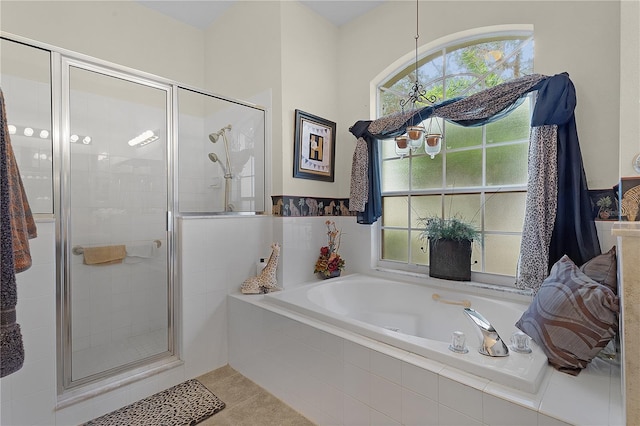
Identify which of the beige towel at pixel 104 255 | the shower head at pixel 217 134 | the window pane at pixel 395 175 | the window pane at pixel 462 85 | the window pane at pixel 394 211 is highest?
the window pane at pixel 462 85

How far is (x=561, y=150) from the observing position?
5.93ft

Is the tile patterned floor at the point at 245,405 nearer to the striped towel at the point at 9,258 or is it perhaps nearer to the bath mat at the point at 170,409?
the bath mat at the point at 170,409

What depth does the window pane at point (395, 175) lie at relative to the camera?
2.76 metres

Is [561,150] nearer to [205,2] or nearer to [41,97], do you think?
[41,97]

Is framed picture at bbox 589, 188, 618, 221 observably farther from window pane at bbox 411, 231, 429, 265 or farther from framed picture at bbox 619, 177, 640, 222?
window pane at bbox 411, 231, 429, 265

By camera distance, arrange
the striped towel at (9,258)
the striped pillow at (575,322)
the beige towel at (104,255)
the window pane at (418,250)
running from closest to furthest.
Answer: the striped towel at (9,258)
the striped pillow at (575,322)
the beige towel at (104,255)
the window pane at (418,250)

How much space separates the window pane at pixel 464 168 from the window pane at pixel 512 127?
15 cm

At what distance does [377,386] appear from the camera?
140cm

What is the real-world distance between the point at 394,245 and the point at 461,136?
1.07 metres

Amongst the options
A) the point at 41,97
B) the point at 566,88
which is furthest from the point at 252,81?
the point at 566,88

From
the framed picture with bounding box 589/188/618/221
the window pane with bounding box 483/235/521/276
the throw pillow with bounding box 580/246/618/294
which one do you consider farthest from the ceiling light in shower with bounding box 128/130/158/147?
the framed picture with bounding box 589/188/618/221

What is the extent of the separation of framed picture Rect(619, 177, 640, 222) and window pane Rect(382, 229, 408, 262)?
165cm

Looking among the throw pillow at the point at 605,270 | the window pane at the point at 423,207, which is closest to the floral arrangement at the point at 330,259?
the window pane at the point at 423,207

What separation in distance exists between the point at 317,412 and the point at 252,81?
102 inches
